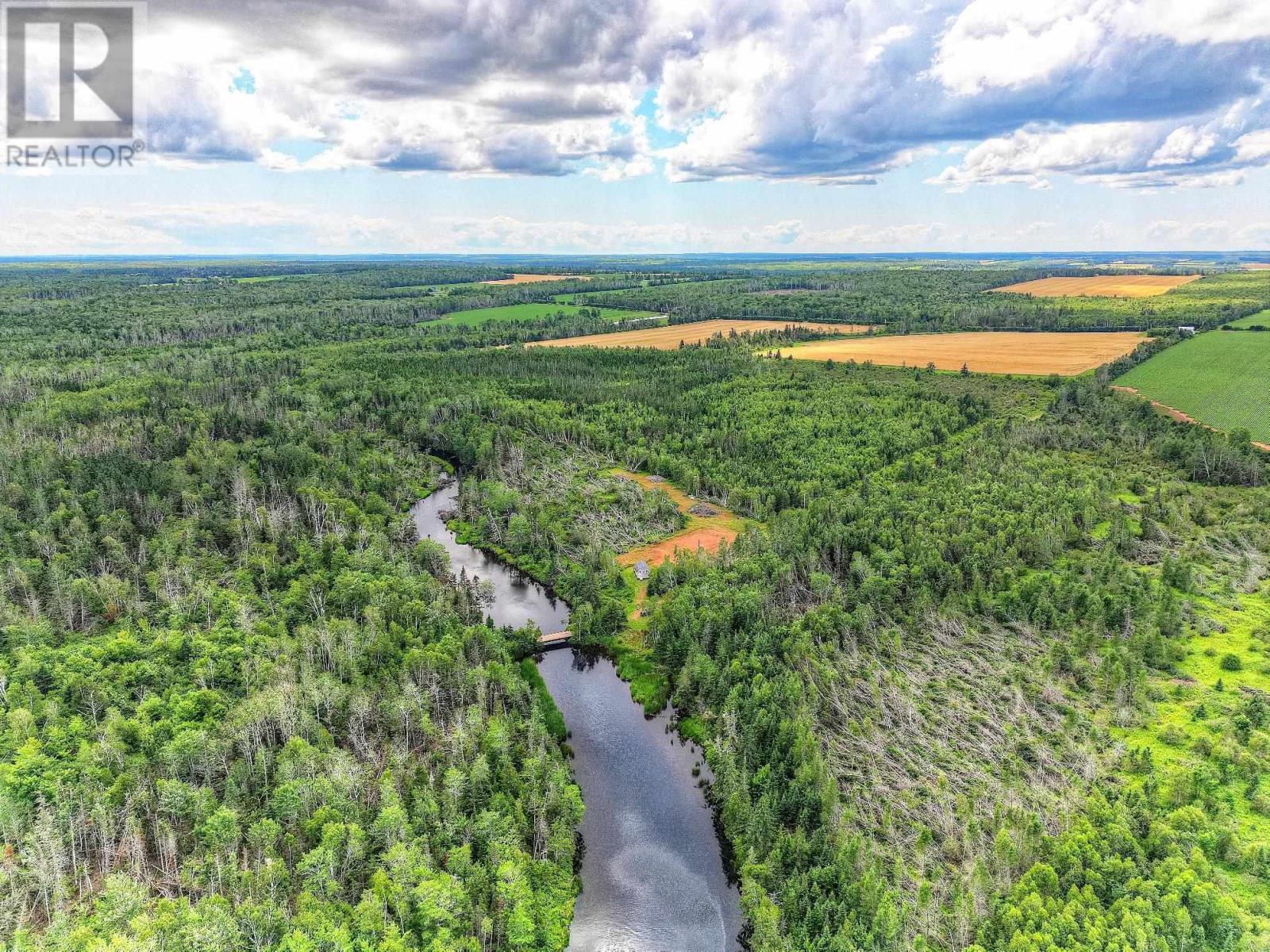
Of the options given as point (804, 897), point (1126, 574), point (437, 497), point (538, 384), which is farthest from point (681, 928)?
point (538, 384)

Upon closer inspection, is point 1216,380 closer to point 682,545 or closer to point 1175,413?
point 1175,413

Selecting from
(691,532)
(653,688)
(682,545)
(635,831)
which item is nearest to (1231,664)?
(653,688)

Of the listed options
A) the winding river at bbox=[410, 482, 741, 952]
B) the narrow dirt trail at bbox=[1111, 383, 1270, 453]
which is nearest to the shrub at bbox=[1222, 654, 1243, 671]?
the winding river at bbox=[410, 482, 741, 952]

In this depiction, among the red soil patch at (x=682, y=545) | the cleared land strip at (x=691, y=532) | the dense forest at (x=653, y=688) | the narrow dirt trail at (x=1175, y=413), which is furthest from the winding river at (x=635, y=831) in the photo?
the narrow dirt trail at (x=1175, y=413)

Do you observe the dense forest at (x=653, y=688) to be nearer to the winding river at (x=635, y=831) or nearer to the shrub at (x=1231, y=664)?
A: the shrub at (x=1231, y=664)

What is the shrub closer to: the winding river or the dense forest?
the dense forest

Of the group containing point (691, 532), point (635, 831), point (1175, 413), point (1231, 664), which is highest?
point (1175, 413)
